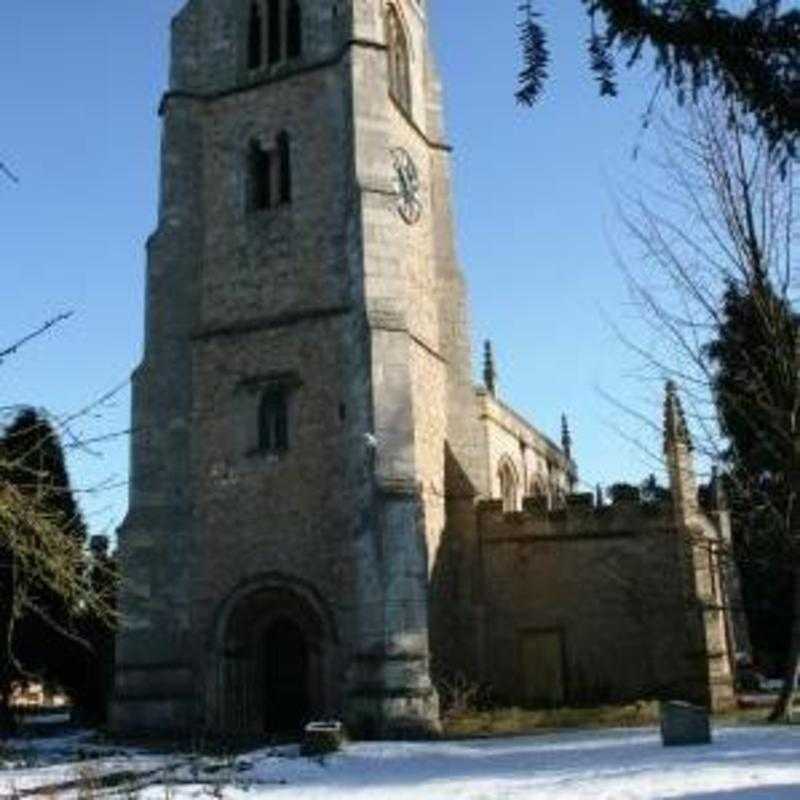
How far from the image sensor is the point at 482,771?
13.1m

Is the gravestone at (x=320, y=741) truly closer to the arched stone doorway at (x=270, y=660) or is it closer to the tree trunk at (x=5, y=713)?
the arched stone doorway at (x=270, y=660)

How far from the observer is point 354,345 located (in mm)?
21484

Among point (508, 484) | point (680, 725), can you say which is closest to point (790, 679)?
point (680, 725)

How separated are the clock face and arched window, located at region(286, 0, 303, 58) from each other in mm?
3213

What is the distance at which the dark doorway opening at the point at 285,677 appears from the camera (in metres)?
21.5

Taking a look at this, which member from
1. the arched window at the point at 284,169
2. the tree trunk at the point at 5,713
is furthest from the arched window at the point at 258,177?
the tree trunk at the point at 5,713

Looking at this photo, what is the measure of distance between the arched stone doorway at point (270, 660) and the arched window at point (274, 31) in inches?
445

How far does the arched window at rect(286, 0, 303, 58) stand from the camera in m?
24.8

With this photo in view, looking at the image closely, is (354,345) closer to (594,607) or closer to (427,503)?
(427,503)

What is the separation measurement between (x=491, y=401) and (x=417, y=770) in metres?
17.3

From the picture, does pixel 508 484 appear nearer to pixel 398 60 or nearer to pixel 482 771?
pixel 398 60

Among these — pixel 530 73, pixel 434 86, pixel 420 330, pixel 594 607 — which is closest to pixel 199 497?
pixel 420 330

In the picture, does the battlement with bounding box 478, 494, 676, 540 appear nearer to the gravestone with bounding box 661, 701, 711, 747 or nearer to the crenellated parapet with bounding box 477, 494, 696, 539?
the crenellated parapet with bounding box 477, 494, 696, 539

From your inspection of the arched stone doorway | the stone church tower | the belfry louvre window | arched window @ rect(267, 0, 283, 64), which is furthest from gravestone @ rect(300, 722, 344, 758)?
arched window @ rect(267, 0, 283, 64)
